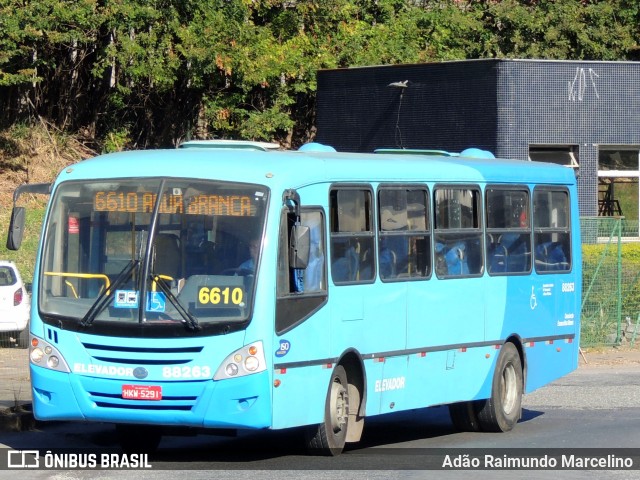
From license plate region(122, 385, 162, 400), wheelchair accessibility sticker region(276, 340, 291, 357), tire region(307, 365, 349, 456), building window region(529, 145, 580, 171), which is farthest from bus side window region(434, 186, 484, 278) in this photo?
building window region(529, 145, 580, 171)

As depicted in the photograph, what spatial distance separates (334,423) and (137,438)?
1.86 meters

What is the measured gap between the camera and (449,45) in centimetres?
4222

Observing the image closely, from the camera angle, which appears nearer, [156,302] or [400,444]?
[156,302]

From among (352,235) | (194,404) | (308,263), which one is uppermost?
(352,235)

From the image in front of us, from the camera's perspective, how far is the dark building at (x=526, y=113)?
27.8 meters

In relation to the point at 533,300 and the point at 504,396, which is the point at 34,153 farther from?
the point at 504,396

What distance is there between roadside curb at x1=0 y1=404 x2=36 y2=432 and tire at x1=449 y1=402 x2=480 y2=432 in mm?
4521

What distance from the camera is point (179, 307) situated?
9781 millimetres

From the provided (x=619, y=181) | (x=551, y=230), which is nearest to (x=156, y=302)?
Answer: (x=551, y=230)

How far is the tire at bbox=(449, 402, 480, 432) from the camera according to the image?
13.5m

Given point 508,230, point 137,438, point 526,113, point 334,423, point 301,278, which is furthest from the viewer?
point 526,113

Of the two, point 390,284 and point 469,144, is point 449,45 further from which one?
point 390,284

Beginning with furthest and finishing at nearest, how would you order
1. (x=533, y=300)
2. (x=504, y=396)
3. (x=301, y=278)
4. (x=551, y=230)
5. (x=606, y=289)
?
(x=606, y=289), (x=551, y=230), (x=533, y=300), (x=504, y=396), (x=301, y=278)

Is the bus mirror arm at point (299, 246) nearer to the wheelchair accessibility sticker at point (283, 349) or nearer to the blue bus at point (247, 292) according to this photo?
the blue bus at point (247, 292)
